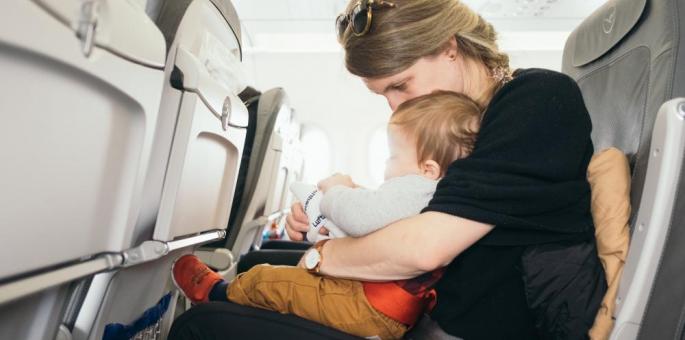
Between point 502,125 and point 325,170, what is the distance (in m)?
5.57

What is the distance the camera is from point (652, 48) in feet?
3.72

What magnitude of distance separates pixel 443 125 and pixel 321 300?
530 mm

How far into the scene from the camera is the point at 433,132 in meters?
1.25

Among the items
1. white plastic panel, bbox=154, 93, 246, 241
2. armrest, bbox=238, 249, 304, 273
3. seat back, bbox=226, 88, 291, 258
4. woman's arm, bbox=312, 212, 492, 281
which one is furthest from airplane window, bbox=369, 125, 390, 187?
woman's arm, bbox=312, 212, 492, 281

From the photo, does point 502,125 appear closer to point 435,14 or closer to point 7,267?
point 435,14

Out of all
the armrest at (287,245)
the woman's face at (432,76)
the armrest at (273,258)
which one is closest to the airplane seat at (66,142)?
the woman's face at (432,76)

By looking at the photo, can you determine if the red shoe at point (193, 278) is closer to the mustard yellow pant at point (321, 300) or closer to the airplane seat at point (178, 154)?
the airplane seat at point (178, 154)

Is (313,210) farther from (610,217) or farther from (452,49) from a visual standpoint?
(610,217)

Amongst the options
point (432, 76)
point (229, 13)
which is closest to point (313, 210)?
point (432, 76)

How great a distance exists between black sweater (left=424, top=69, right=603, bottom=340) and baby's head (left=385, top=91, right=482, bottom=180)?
0.47ft

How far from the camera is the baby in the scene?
1.16 meters

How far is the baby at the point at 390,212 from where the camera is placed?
45.8 inches

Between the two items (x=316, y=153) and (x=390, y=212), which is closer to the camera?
(x=390, y=212)

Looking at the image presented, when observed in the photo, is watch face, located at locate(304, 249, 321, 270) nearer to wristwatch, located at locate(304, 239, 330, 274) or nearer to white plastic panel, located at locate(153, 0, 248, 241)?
wristwatch, located at locate(304, 239, 330, 274)
